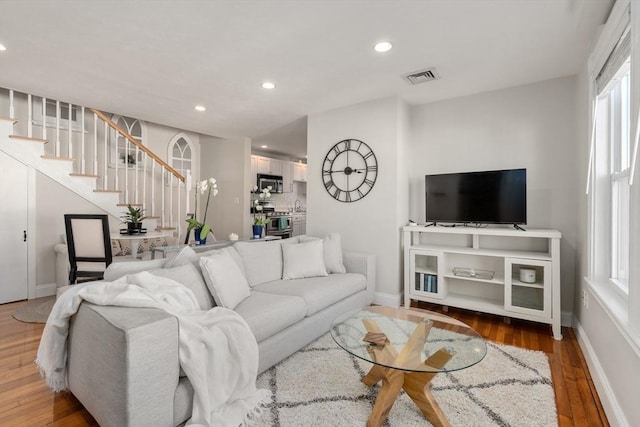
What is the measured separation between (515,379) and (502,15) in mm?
2460

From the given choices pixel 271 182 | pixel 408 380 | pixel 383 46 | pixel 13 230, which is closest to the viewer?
pixel 408 380

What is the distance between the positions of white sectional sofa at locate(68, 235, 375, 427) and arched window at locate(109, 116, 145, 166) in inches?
130

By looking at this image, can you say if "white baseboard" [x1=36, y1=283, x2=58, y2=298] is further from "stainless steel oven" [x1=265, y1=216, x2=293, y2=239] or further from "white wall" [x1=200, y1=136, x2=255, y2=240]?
"stainless steel oven" [x1=265, y1=216, x2=293, y2=239]

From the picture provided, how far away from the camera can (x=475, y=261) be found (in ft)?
11.7

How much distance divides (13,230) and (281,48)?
13.2 ft

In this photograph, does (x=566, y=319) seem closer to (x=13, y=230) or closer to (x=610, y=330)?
(x=610, y=330)

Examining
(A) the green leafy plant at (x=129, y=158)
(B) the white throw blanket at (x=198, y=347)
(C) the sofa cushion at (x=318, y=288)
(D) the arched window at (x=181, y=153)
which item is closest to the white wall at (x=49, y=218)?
(A) the green leafy plant at (x=129, y=158)

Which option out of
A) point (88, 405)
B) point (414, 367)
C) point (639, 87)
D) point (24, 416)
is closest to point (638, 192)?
point (639, 87)

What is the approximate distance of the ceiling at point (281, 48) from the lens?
2.08 metres

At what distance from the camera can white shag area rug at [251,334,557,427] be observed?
5.64ft

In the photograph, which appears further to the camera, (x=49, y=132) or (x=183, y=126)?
(x=183, y=126)

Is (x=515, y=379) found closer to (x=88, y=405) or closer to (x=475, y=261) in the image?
(x=475, y=261)

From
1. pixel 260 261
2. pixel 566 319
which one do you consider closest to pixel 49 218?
pixel 260 261

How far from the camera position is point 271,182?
6.93 metres
